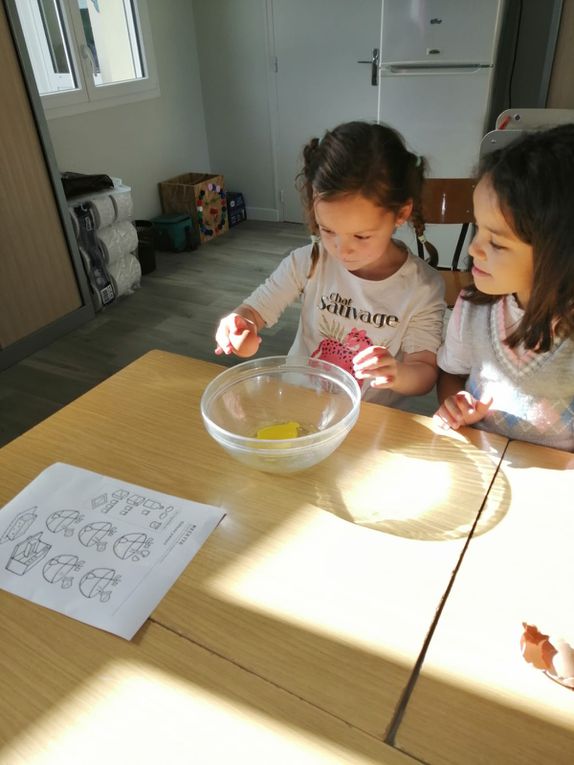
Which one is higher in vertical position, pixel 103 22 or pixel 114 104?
pixel 103 22

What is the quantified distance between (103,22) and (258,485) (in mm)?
3620

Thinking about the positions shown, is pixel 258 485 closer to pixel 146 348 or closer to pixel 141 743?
pixel 141 743

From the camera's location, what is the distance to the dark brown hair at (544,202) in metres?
0.74

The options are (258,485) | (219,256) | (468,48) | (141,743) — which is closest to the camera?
(141,743)

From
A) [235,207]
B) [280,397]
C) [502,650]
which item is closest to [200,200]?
[235,207]

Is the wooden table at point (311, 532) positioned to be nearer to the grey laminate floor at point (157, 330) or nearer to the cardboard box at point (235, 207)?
the grey laminate floor at point (157, 330)

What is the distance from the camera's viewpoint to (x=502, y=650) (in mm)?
548

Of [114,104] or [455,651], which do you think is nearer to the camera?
[455,651]

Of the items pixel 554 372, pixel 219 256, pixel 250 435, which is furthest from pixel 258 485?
pixel 219 256

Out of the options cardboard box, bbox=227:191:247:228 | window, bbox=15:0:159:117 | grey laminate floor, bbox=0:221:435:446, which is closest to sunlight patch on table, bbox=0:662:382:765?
grey laminate floor, bbox=0:221:435:446

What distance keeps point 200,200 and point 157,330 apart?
143cm

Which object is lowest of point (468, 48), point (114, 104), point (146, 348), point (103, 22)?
point (146, 348)

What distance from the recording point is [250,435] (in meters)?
0.88

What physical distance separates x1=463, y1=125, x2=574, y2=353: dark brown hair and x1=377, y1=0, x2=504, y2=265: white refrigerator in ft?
6.91
